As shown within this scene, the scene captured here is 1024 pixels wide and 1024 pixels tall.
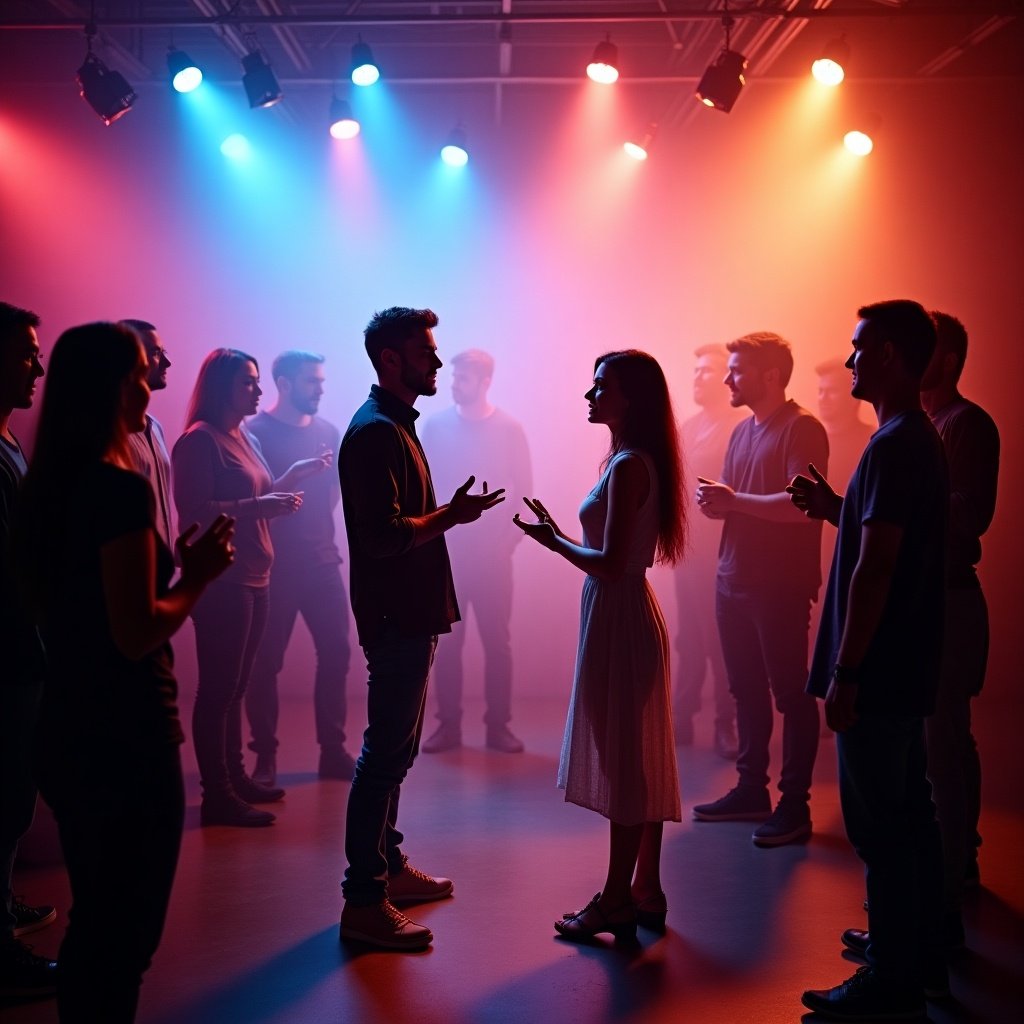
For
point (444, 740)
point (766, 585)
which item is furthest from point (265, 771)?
point (766, 585)

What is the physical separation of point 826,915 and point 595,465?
4.23 metres

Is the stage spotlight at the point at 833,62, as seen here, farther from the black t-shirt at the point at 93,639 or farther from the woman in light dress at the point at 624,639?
the black t-shirt at the point at 93,639

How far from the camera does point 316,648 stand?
4852mm

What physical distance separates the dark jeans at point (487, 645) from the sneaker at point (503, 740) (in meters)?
0.04

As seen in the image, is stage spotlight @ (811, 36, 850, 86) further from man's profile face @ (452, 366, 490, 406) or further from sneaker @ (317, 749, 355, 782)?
sneaker @ (317, 749, 355, 782)

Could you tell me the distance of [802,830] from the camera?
3840mm

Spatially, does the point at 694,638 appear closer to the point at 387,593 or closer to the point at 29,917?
the point at 387,593

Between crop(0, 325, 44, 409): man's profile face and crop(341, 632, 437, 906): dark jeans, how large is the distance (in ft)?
3.79

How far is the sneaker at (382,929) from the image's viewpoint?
2828mm

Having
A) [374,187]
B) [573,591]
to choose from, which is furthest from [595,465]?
[374,187]

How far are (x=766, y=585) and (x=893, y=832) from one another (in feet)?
5.59

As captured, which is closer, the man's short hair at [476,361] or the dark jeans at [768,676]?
the dark jeans at [768,676]

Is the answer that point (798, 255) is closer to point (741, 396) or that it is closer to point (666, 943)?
point (741, 396)

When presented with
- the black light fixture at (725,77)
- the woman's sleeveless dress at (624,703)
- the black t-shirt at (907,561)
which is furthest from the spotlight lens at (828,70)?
the black t-shirt at (907,561)
